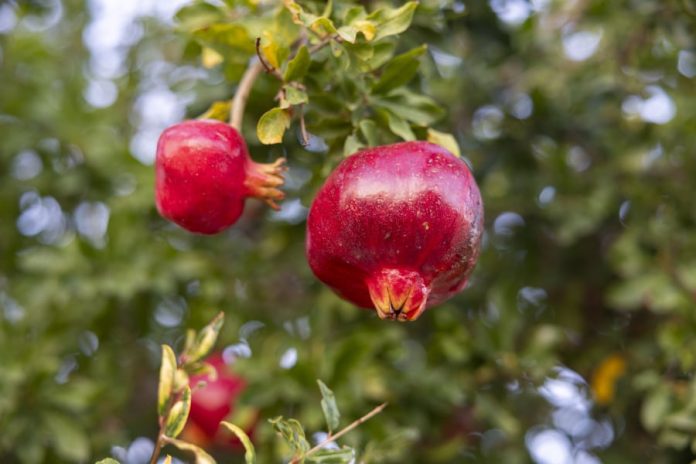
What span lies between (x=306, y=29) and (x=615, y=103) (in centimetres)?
133

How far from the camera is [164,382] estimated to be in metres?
1.27

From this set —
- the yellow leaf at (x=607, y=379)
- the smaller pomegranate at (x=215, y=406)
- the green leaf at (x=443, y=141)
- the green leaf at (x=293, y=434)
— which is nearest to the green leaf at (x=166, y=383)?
the green leaf at (x=293, y=434)

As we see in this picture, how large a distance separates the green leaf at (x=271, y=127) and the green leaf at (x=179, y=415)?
0.36m

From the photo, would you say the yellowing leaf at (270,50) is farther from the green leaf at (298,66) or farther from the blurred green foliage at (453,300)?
the blurred green foliage at (453,300)

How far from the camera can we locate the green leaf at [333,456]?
122 cm

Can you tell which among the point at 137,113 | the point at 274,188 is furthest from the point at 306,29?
the point at 137,113

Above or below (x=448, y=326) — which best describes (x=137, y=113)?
below

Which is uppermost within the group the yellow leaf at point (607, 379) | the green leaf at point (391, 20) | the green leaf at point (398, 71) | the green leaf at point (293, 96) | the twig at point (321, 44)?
the green leaf at point (391, 20)

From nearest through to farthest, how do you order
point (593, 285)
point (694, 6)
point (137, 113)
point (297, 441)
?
point (297, 441) < point (694, 6) < point (593, 285) < point (137, 113)

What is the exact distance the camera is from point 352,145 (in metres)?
1.34

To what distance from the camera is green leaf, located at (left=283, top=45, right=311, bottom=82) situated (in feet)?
4.22

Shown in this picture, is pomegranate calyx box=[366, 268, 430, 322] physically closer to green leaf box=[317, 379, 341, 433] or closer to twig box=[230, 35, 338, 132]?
green leaf box=[317, 379, 341, 433]

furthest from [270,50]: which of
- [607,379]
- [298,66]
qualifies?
[607,379]

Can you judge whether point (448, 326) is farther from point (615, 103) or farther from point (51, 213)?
point (51, 213)
